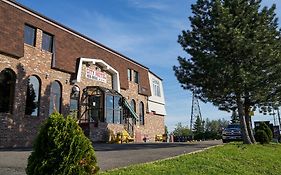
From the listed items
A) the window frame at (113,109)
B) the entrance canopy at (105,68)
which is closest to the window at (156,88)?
the entrance canopy at (105,68)

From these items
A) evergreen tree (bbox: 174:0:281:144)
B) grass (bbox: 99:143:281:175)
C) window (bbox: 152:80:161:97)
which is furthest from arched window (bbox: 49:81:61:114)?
window (bbox: 152:80:161:97)

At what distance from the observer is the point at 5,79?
1947cm

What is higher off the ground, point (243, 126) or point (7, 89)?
point (7, 89)

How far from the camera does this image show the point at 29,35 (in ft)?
70.0

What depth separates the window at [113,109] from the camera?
27806 mm

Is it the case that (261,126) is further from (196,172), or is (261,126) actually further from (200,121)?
(200,121)

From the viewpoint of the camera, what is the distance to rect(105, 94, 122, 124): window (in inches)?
1095

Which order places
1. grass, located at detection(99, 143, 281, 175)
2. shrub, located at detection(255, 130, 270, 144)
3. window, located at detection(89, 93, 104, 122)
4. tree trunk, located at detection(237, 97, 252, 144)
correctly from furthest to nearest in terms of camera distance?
window, located at detection(89, 93, 104, 122) < shrub, located at detection(255, 130, 270, 144) < tree trunk, located at detection(237, 97, 252, 144) < grass, located at detection(99, 143, 281, 175)

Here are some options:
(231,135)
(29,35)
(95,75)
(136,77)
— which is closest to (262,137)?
(231,135)

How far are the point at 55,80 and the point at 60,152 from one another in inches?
708

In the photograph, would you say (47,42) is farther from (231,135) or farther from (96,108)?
(231,135)

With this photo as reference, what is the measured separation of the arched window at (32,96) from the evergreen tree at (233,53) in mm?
9904

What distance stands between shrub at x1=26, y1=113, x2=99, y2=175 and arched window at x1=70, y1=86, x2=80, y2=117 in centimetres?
1890

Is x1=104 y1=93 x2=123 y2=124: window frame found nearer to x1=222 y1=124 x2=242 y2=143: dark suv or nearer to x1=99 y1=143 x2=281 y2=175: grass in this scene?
x1=222 y1=124 x2=242 y2=143: dark suv
